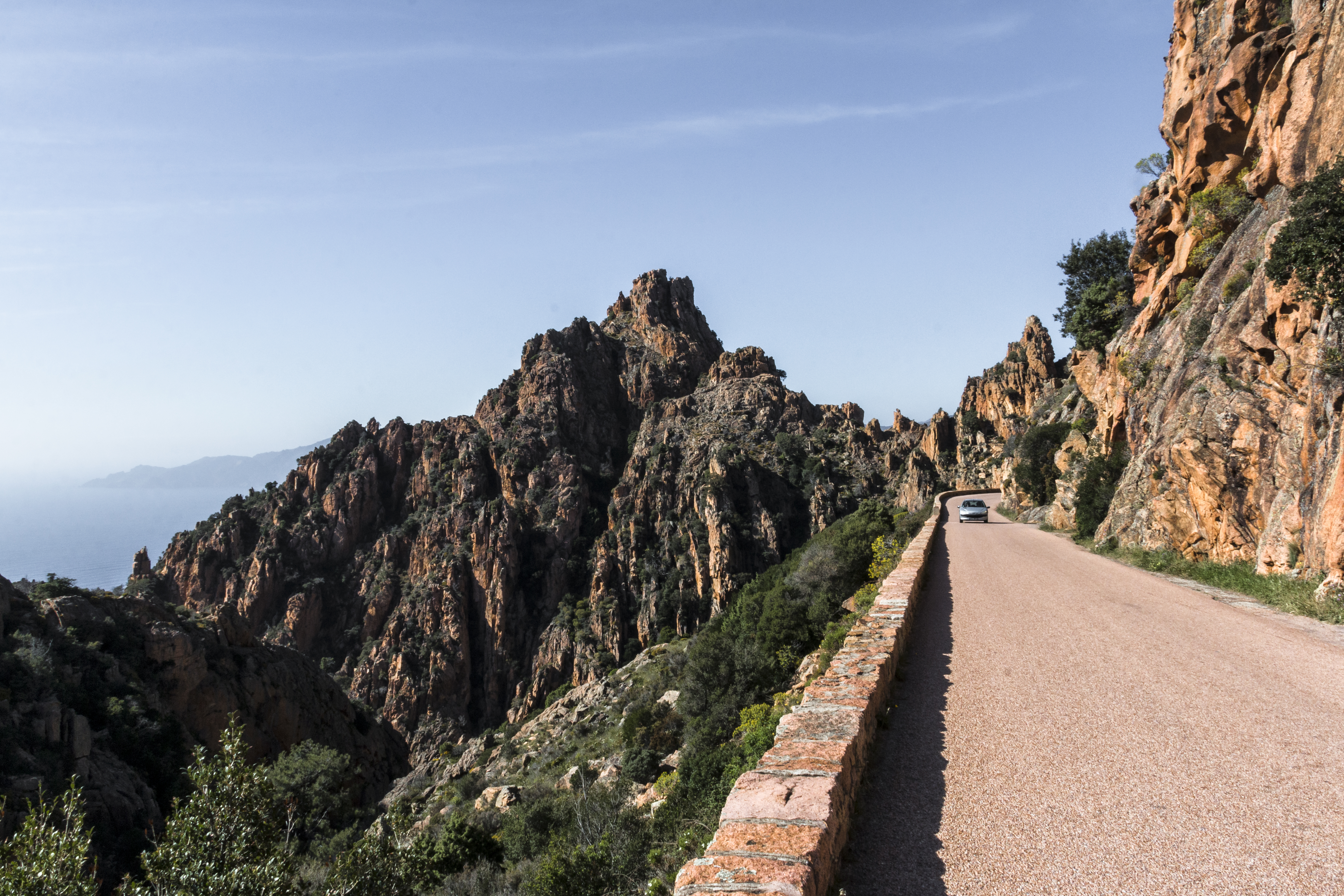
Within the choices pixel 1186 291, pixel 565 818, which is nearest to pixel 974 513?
pixel 1186 291

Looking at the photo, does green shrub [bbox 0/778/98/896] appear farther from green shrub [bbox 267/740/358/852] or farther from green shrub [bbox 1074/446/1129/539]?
green shrub [bbox 1074/446/1129/539]

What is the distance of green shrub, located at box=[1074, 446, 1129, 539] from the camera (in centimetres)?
2122

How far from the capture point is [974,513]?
30.3 meters

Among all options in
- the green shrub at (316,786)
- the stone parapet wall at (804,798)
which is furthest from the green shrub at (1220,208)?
the green shrub at (316,786)

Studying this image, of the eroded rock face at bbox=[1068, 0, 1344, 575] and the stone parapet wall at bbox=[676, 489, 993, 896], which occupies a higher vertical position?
the eroded rock face at bbox=[1068, 0, 1344, 575]

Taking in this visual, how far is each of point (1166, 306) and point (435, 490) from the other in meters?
84.0

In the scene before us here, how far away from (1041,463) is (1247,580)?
2367 centimetres

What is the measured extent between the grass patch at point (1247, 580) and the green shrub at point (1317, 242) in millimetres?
5016

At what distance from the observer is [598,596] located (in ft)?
264

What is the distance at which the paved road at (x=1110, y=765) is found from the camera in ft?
12.7

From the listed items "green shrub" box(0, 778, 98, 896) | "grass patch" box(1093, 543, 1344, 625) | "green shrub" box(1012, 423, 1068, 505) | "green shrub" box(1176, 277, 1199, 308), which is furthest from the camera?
"green shrub" box(1012, 423, 1068, 505)

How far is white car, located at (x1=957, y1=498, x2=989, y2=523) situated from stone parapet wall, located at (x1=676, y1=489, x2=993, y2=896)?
25405mm

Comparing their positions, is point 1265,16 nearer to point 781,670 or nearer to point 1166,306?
point 1166,306

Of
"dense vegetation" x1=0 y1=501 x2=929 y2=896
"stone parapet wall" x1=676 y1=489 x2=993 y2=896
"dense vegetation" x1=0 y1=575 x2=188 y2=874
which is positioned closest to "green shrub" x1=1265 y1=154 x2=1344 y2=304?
"dense vegetation" x1=0 y1=501 x2=929 y2=896
